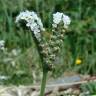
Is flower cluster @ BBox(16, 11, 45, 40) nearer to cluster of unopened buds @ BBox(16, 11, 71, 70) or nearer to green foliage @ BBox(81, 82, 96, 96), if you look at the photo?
cluster of unopened buds @ BBox(16, 11, 71, 70)

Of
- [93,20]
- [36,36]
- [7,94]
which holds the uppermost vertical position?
[93,20]

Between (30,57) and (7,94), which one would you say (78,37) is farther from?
(7,94)

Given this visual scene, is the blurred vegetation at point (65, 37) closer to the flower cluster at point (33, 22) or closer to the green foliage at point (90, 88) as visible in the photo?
the green foliage at point (90, 88)

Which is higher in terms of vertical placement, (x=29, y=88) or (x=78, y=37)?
(x=78, y=37)

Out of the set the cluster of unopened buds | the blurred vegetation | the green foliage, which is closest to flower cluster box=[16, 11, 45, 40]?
the cluster of unopened buds

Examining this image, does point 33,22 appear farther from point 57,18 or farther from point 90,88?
point 90,88

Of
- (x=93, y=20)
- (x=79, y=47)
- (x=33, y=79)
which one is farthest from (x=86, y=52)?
(x=33, y=79)

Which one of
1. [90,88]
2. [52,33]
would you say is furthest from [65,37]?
[52,33]
